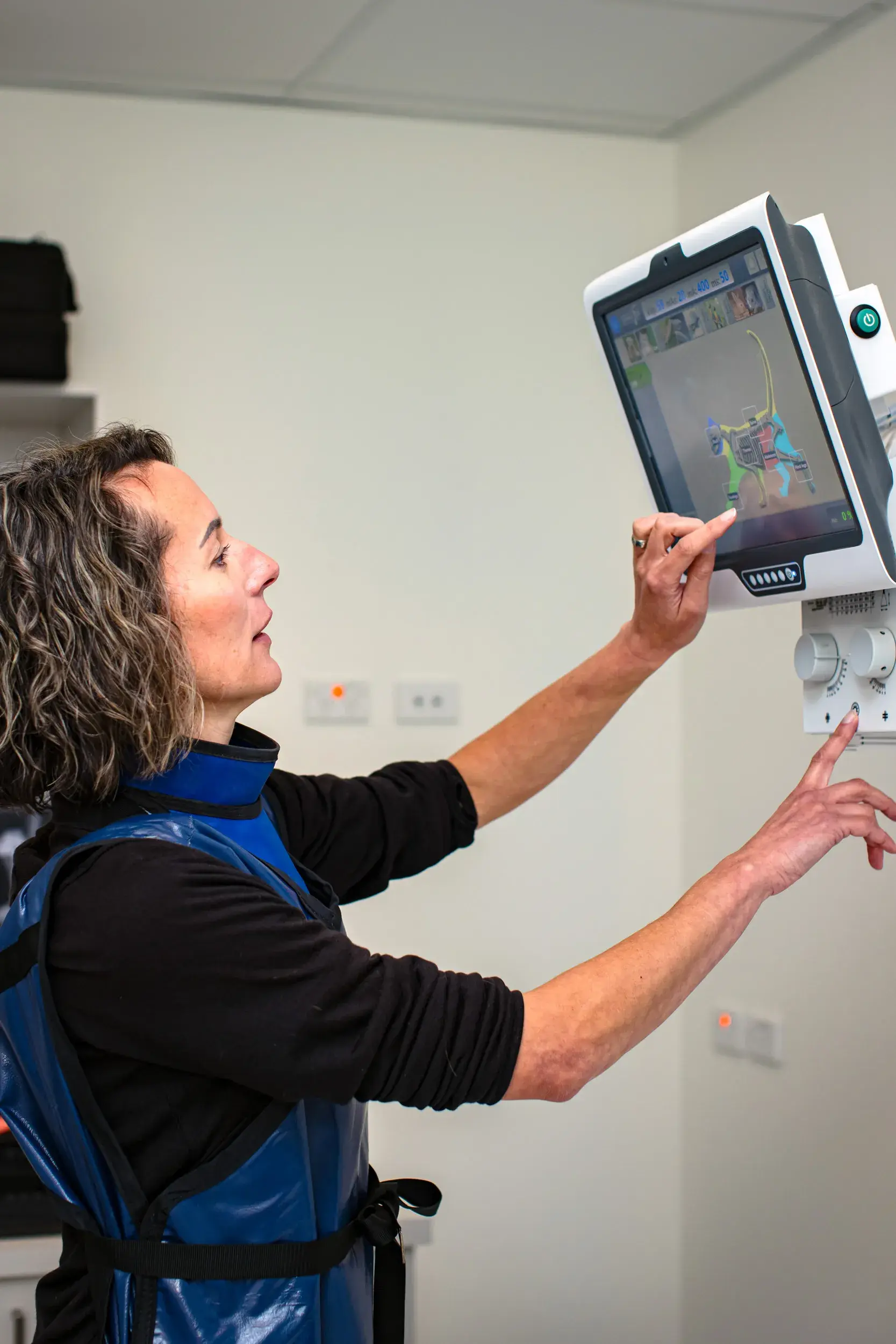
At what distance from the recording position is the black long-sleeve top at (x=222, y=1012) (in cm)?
Result: 98

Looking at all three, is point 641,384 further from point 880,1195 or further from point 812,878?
point 880,1195

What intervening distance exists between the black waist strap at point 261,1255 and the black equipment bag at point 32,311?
145cm

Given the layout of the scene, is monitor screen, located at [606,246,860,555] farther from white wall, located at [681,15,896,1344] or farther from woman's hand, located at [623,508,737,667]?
white wall, located at [681,15,896,1344]

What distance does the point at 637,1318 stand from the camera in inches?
100

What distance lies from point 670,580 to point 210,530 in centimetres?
43

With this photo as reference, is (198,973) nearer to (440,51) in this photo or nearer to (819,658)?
(819,658)

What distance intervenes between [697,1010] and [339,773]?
81cm

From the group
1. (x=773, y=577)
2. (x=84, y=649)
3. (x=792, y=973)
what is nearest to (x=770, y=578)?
(x=773, y=577)

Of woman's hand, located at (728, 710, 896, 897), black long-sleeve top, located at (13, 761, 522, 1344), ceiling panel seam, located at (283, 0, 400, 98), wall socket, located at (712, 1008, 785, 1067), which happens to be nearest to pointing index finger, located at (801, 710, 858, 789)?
woman's hand, located at (728, 710, 896, 897)

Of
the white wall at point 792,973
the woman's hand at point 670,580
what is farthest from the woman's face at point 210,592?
the white wall at point 792,973

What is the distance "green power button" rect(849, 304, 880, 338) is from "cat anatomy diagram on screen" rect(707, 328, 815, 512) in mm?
75

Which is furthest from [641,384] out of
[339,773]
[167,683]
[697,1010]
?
[697,1010]

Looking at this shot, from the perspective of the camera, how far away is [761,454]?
1.17 metres

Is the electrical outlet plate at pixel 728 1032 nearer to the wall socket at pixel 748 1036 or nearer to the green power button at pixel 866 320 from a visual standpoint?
the wall socket at pixel 748 1036
